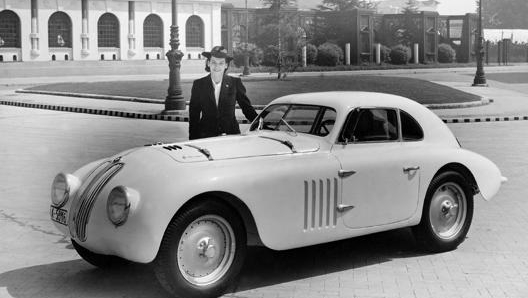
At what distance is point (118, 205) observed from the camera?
5.16 meters

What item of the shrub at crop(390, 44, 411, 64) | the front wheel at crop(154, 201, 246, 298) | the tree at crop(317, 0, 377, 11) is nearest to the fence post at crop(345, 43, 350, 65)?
the shrub at crop(390, 44, 411, 64)

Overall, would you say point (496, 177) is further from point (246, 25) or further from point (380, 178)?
point (246, 25)

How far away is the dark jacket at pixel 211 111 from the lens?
760cm

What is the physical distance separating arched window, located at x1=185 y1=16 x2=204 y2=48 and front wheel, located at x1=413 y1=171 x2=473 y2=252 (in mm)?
64511

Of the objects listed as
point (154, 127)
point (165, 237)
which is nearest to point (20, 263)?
point (165, 237)

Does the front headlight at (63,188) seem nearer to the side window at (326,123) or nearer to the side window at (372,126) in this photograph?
the side window at (326,123)

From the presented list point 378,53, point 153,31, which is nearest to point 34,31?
point 153,31

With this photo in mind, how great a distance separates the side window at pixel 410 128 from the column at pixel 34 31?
188 ft

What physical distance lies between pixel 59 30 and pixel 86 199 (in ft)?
196

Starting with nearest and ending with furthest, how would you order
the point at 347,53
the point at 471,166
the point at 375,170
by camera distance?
the point at 375,170, the point at 471,166, the point at 347,53

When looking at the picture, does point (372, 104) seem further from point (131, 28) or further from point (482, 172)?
point (131, 28)

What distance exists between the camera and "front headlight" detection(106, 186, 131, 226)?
508 centimetres

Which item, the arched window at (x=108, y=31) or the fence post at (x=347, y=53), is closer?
the fence post at (x=347, y=53)

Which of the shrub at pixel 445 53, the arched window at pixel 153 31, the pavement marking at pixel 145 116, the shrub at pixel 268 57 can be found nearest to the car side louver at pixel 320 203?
the pavement marking at pixel 145 116
